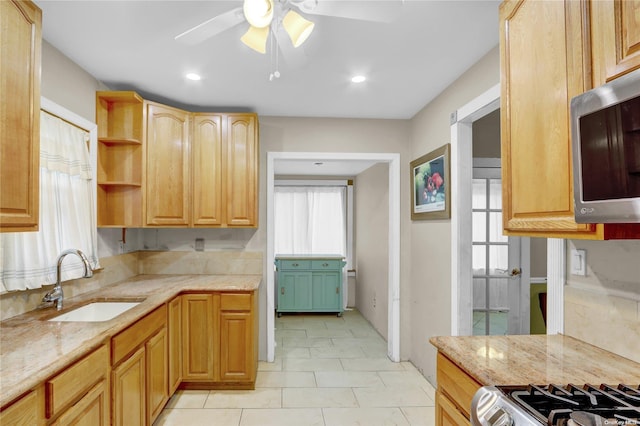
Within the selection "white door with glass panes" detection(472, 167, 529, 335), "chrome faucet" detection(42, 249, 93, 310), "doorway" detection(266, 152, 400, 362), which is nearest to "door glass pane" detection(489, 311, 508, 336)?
"white door with glass panes" detection(472, 167, 529, 335)

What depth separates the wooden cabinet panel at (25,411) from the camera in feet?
3.70

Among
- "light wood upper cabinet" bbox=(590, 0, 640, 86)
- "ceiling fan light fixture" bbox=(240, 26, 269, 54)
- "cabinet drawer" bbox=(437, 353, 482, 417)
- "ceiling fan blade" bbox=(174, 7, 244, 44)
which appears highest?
"ceiling fan blade" bbox=(174, 7, 244, 44)

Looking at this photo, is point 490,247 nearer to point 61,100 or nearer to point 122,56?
point 122,56

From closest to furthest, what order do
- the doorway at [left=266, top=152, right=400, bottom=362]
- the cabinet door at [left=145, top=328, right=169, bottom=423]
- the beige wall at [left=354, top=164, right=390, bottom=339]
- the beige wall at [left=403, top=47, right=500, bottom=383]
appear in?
the cabinet door at [left=145, top=328, right=169, bottom=423] < the beige wall at [left=403, top=47, right=500, bottom=383] < the doorway at [left=266, top=152, right=400, bottom=362] < the beige wall at [left=354, top=164, right=390, bottom=339]

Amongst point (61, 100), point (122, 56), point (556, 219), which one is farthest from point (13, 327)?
point (556, 219)

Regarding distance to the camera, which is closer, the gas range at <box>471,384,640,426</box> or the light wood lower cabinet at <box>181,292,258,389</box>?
the gas range at <box>471,384,640,426</box>

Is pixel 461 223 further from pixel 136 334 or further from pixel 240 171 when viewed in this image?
pixel 136 334

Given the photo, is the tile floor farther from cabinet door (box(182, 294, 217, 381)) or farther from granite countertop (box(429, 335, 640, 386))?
granite countertop (box(429, 335, 640, 386))

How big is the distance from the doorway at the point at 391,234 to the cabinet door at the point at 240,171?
315 millimetres

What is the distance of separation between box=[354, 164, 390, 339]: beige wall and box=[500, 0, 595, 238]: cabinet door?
245 centimetres

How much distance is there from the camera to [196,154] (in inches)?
131

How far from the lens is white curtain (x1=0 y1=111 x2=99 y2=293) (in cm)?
202

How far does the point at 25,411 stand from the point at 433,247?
2.79 metres

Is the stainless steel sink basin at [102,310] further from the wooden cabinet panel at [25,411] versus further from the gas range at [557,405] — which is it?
the gas range at [557,405]
